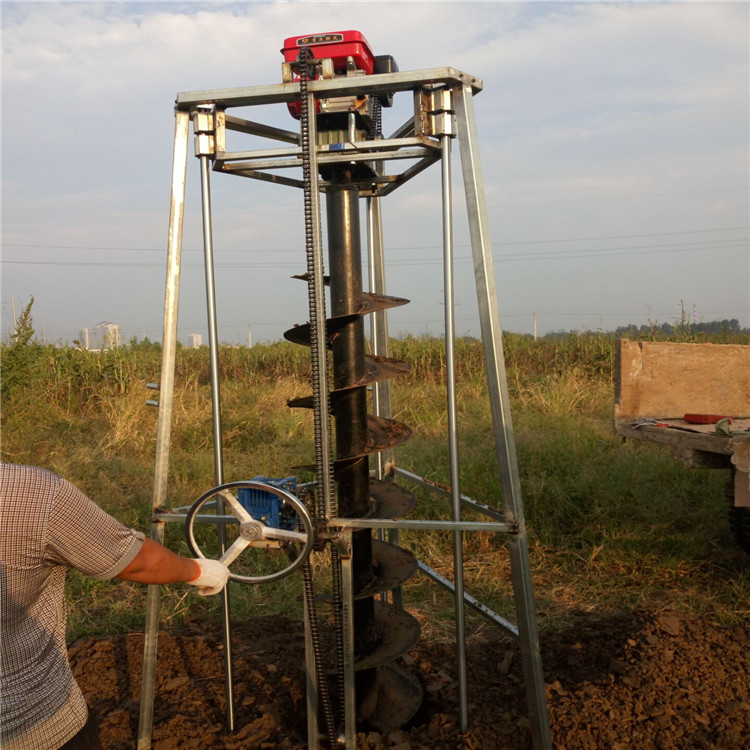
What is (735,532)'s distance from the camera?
3.63 m

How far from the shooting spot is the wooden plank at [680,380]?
3.53 meters

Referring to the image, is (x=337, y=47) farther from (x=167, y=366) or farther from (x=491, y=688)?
(x=491, y=688)

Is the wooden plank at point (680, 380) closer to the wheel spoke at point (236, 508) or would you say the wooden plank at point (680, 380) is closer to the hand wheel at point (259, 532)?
the hand wheel at point (259, 532)

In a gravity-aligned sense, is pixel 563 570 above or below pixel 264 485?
below

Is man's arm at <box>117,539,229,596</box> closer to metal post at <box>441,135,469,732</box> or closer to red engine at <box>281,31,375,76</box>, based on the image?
metal post at <box>441,135,469,732</box>

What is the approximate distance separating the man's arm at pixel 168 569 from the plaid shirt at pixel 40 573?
3cm

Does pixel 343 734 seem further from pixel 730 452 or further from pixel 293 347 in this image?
pixel 293 347

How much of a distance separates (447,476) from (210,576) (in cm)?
420

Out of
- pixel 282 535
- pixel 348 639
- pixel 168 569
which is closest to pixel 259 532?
pixel 282 535

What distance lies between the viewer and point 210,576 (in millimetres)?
1956

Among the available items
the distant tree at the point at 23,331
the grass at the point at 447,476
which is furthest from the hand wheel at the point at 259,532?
the distant tree at the point at 23,331

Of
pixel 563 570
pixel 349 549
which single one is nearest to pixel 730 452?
pixel 349 549

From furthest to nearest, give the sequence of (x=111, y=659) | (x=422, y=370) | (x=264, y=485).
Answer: (x=422, y=370), (x=111, y=659), (x=264, y=485)

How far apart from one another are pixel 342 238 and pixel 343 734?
1698mm
